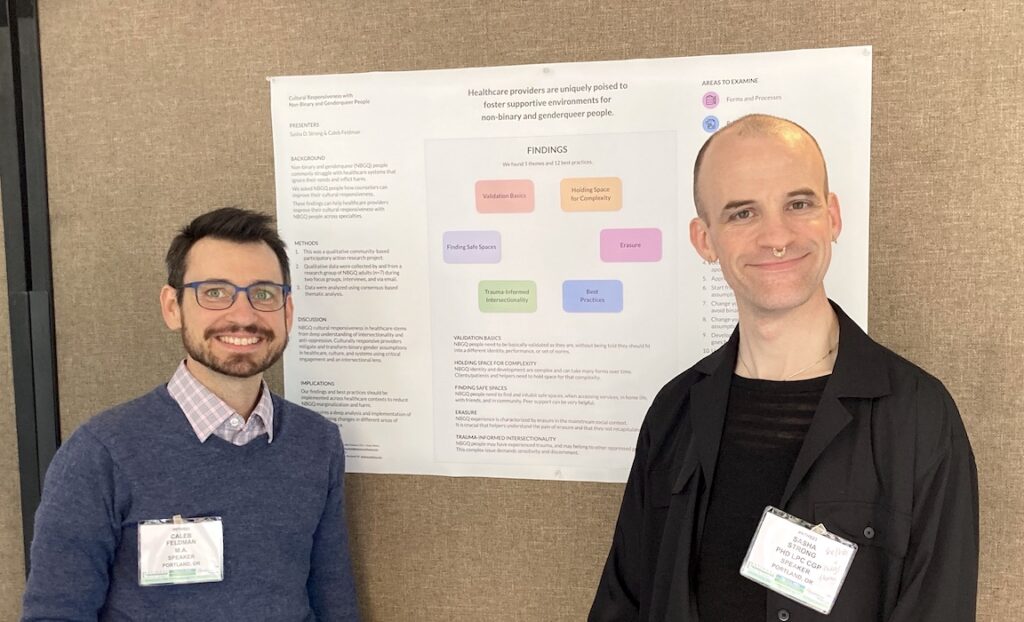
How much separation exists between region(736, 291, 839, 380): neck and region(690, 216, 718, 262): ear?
0.13 metres

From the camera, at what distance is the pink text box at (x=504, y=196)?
5.69 feet

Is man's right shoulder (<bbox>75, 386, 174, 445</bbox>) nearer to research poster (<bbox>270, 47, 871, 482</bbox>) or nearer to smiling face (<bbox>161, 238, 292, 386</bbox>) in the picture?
smiling face (<bbox>161, 238, 292, 386</bbox>)

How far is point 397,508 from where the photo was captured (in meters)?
1.86

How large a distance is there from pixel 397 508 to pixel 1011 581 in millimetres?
1307

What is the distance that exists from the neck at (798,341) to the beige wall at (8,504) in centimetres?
177

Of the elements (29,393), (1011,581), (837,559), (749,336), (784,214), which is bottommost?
(1011,581)

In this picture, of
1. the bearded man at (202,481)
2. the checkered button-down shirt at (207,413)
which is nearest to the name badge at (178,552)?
the bearded man at (202,481)

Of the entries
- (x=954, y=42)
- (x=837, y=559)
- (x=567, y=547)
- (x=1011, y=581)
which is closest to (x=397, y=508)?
(x=567, y=547)

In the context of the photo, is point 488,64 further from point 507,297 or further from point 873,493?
point 873,493

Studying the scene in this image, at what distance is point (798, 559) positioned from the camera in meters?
1.20

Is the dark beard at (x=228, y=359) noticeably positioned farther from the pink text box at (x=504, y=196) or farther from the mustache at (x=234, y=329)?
the pink text box at (x=504, y=196)

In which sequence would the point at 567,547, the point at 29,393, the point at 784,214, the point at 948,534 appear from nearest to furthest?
the point at 948,534, the point at 784,214, the point at 567,547, the point at 29,393

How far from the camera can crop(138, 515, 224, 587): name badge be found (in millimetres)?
1447

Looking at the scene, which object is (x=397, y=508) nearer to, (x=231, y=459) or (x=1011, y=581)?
(x=231, y=459)
